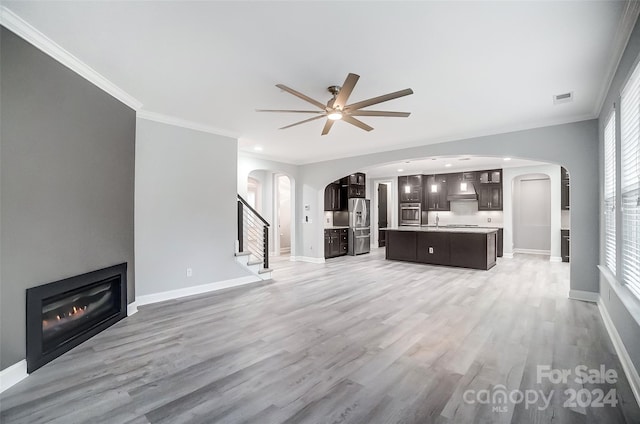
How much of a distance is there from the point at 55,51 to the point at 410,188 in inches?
384

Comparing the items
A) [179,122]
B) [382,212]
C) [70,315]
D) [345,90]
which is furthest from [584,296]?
[382,212]

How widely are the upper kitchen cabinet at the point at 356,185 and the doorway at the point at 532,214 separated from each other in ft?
16.1

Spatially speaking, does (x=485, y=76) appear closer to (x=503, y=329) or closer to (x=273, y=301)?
(x=503, y=329)

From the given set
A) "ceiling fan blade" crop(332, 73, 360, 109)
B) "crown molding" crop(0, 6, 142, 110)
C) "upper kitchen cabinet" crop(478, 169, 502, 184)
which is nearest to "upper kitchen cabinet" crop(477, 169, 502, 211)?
"upper kitchen cabinet" crop(478, 169, 502, 184)

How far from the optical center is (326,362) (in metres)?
2.56

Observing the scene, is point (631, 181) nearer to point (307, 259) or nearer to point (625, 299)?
point (625, 299)

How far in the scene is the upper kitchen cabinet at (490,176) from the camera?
8992mm

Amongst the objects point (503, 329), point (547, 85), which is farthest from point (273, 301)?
point (547, 85)

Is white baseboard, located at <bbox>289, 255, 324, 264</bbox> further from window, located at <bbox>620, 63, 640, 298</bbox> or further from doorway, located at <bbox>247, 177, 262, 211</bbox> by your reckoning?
window, located at <bbox>620, 63, 640, 298</bbox>

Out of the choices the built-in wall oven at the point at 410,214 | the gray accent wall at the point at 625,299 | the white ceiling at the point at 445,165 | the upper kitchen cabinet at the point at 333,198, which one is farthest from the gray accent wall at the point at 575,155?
the built-in wall oven at the point at 410,214

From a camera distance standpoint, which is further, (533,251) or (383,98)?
(533,251)

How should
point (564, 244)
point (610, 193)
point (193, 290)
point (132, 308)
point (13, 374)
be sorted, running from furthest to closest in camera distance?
point (564, 244) < point (193, 290) < point (132, 308) < point (610, 193) < point (13, 374)

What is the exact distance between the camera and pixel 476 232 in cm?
680

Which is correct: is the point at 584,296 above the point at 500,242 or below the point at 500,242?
below
